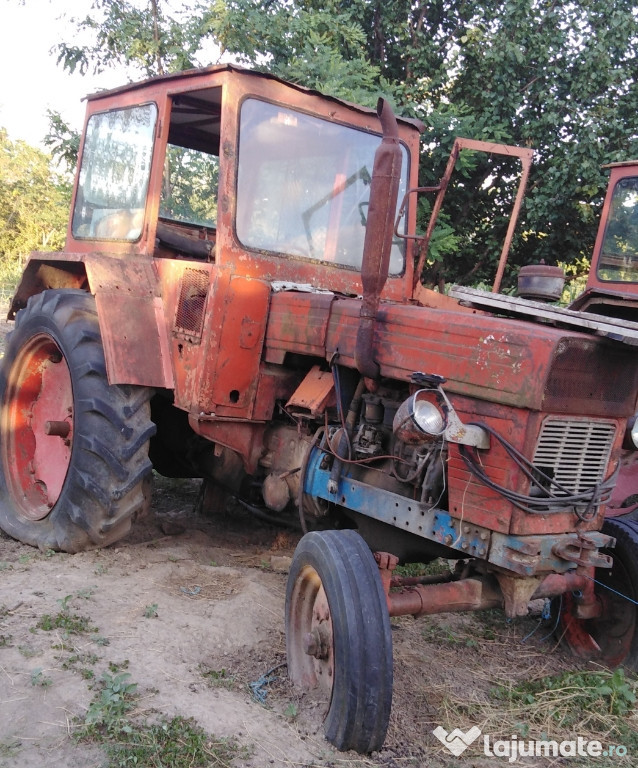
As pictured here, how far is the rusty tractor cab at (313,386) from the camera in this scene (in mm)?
2561

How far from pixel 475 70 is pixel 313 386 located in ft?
23.6

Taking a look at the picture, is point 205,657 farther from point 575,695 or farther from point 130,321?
point 130,321

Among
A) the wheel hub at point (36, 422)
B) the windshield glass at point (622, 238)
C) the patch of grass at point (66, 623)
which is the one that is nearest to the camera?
the patch of grass at point (66, 623)

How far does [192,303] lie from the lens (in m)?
3.71

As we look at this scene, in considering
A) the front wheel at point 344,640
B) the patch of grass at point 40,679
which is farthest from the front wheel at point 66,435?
the front wheel at point 344,640

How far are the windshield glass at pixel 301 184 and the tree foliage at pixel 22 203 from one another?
23951 millimetres

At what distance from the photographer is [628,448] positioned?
3016 mm

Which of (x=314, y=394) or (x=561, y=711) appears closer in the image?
(x=561, y=711)

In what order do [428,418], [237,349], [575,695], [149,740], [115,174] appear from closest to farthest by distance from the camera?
[149,740] < [428,418] < [575,695] < [237,349] < [115,174]

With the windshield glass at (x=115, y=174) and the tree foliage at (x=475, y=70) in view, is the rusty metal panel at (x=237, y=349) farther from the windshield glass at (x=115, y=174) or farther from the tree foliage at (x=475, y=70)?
the tree foliage at (x=475, y=70)

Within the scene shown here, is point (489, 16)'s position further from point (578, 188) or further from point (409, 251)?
point (409, 251)

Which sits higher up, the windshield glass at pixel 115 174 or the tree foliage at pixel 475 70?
the tree foliage at pixel 475 70

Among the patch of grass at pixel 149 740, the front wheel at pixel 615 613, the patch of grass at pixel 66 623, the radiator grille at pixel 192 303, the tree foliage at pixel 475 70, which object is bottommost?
the patch of grass at pixel 66 623

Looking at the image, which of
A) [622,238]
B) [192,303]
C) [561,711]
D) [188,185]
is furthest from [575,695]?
[622,238]
